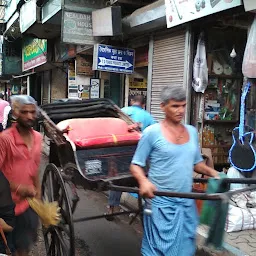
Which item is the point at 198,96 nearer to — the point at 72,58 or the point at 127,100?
the point at 127,100

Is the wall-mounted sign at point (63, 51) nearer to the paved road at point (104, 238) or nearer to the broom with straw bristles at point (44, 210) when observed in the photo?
the paved road at point (104, 238)

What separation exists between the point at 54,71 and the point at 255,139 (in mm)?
11926

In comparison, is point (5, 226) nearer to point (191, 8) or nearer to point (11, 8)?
point (191, 8)

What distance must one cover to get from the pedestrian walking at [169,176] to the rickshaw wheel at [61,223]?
930 millimetres

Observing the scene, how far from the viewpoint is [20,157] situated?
2.85m

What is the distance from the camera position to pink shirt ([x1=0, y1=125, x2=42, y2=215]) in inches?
110

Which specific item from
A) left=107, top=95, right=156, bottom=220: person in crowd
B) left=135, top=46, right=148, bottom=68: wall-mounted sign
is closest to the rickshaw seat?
left=107, top=95, right=156, bottom=220: person in crowd

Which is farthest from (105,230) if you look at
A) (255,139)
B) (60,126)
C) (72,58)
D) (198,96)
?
(72,58)

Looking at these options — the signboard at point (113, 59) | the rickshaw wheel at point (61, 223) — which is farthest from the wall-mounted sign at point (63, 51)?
the rickshaw wheel at point (61, 223)

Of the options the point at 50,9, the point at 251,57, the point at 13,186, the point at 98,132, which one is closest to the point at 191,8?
→ the point at 251,57

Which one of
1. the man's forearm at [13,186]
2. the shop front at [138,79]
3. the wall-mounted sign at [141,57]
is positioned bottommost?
the man's forearm at [13,186]

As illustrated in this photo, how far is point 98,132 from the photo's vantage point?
163 inches

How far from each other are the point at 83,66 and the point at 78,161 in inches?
293

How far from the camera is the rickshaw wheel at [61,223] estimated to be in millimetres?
3328
